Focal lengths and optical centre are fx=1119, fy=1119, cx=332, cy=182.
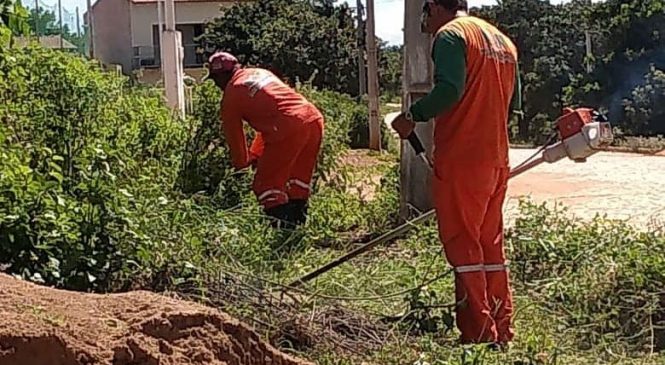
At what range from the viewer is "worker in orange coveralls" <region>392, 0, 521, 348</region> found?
509 centimetres

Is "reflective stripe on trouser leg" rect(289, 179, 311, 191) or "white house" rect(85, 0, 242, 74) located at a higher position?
"white house" rect(85, 0, 242, 74)

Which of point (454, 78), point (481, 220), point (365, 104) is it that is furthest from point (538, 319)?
point (365, 104)

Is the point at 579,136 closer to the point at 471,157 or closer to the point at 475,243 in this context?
the point at 471,157

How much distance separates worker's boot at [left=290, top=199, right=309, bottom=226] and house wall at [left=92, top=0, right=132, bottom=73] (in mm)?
36089

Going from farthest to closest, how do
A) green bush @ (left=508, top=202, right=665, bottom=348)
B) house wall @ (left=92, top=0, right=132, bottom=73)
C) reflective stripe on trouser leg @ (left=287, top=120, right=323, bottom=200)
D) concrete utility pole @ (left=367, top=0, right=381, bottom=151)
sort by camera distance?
1. house wall @ (left=92, top=0, right=132, bottom=73)
2. concrete utility pole @ (left=367, top=0, right=381, bottom=151)
3. reflective stripe on trouser leg @ (left=287, top=120, right=323, bottom=200)
4. green bush @ (left=508, top=202, right=665, bottom=348)

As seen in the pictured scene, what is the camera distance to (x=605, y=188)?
44.4 ft

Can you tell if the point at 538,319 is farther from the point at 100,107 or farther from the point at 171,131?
the point at 171,131

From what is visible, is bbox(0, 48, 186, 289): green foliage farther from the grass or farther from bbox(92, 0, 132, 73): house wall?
bbox(92, 0, 132, 73): house wall

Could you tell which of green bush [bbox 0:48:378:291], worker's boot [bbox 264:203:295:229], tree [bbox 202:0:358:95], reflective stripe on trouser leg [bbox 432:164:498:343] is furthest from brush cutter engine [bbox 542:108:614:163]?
tree [bbox 202:0:358:95]

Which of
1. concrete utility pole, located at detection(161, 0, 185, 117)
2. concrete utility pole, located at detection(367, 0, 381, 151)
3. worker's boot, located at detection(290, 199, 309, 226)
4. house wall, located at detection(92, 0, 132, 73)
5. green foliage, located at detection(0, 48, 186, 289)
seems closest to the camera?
green foliage, located at detection(0, 48, 186, 289)

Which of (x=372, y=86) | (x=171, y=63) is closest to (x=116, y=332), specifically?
(x=171, y=63)

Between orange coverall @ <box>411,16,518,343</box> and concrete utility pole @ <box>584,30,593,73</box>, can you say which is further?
concrete utility pole @ <box>584,30,593,73</box>

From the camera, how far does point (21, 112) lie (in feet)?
22.1

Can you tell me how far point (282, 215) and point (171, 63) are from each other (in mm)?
9443
